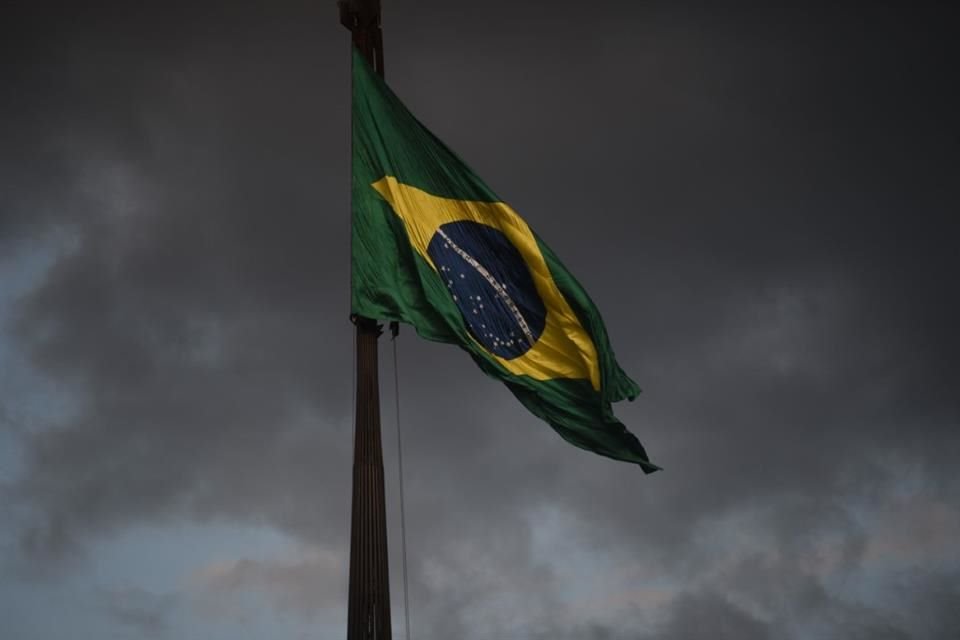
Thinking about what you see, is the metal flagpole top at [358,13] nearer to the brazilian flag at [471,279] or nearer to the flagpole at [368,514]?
the brazilian flag at [471,279]

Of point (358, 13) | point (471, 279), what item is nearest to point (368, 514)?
point (471, 279)

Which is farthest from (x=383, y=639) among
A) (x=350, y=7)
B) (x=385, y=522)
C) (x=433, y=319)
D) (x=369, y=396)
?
(x=350, y=7)

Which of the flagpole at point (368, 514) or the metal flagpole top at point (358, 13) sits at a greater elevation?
the metal flagpole top at point (358, 13)

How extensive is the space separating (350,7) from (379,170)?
4.43 m

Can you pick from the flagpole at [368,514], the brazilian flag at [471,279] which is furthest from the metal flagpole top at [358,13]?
the flagpole at [368,514]

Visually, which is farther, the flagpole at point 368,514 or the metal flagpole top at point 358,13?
the metal flagpole top at point 358,13

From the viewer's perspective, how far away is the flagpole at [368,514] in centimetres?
2052

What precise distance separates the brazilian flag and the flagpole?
1072 millimetres

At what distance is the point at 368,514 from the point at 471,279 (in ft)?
20.5

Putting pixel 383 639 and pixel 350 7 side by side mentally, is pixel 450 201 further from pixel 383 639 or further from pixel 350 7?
pixel 383 639

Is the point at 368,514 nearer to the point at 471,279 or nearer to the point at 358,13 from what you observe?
the point at 471,279

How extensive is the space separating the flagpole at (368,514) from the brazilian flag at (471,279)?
1.07 meters

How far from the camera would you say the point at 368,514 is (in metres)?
21.4

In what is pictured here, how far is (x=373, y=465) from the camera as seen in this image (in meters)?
21.9
